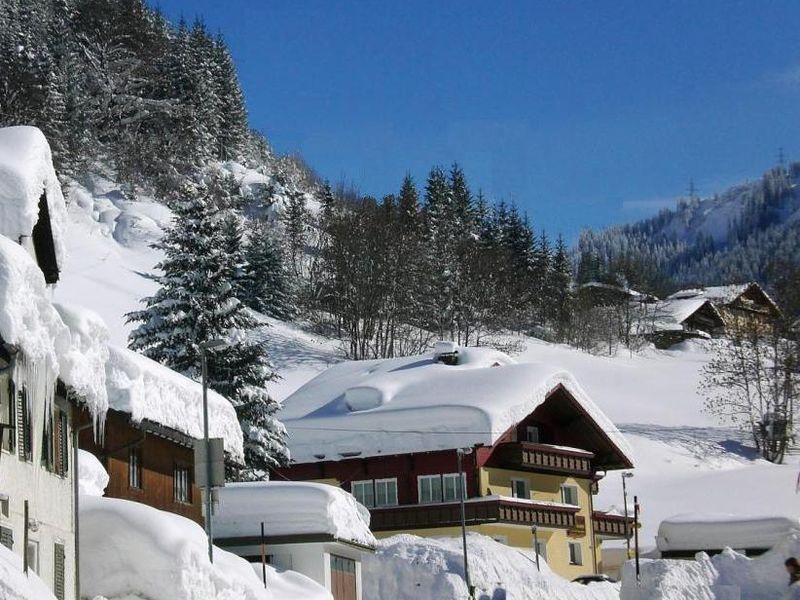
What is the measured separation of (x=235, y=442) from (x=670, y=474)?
3916 centimetres

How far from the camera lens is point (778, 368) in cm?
7088

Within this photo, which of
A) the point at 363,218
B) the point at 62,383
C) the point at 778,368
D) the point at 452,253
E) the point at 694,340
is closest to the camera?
the point at 62,383

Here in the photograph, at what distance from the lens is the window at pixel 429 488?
44594 mm

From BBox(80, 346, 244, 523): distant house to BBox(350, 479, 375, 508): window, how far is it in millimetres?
16324

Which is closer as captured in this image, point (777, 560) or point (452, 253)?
point (777, 560)

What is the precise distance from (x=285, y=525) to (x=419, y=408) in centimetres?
1508

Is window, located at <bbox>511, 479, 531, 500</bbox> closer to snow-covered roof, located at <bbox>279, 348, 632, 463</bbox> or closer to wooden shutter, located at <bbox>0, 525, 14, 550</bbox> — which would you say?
snow-covered roof, located at <bbox>279, 348, 632, 463</bbox>

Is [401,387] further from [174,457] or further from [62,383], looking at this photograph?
[62,383]

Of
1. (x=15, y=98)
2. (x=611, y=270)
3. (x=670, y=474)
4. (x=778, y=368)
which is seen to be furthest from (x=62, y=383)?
(x=611, y=270)

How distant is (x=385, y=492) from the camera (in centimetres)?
4519

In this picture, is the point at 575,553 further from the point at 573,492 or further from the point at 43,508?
the point at 43,508

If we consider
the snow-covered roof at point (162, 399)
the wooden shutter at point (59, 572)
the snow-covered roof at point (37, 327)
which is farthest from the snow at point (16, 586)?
the snow-covered roof at point (162, 399)

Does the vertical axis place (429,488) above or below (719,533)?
above

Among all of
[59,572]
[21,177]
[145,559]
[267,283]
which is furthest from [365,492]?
[267,283]
